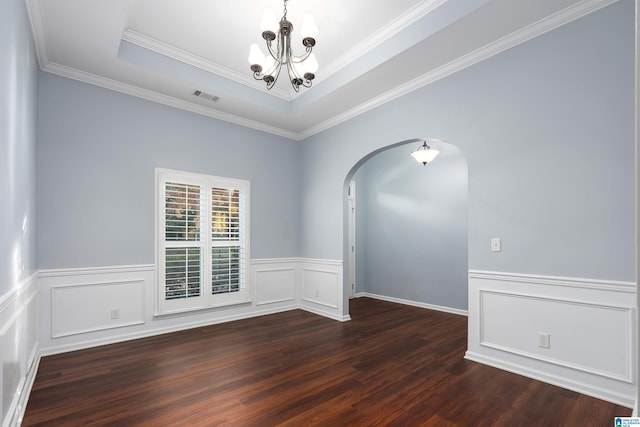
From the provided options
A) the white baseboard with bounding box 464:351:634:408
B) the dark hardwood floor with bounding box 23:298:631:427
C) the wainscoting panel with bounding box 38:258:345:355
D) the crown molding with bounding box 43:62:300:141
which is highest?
the crown molding with bounding box 43:62:300:141

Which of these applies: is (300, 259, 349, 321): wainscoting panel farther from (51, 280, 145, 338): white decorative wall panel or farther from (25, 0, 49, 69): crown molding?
(25, 0, 49, 69): crown molding

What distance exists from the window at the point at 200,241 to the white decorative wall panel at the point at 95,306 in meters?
0.29

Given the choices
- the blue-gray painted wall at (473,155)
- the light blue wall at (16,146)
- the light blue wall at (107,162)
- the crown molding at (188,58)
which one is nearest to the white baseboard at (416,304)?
the blue-gray painted wall at (473,155)

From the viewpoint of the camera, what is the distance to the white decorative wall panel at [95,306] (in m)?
3.43

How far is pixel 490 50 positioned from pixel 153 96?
3.90 m

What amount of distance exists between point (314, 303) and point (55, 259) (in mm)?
3383

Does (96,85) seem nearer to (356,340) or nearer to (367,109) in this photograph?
(367,109)

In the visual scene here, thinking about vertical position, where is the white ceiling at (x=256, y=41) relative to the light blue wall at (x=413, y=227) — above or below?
above

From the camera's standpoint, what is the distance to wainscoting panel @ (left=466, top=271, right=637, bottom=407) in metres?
2.40

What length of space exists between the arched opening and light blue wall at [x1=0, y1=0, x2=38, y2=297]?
3.52m

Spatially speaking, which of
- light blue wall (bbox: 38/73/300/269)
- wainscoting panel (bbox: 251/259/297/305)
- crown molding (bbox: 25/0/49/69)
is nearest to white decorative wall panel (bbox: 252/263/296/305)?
wainscoting panel (bbox: 251/259/297/305)

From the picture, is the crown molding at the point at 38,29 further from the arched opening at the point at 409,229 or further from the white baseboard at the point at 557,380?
the white baseboard at the point at 557,380

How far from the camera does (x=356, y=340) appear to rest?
3.80 m

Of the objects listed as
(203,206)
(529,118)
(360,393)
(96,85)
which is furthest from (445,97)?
(96,85)
